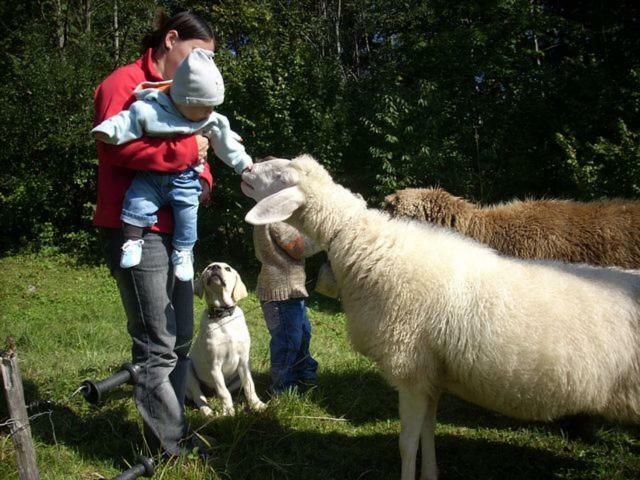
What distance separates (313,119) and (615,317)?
8.86 metres

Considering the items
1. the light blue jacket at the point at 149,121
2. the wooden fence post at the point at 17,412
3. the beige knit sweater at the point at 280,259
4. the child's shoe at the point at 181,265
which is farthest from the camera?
the beige knit sweater at the point at 280,259

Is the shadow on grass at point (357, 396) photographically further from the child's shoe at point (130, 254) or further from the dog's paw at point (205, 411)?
the child's shoe at point (130, 254)

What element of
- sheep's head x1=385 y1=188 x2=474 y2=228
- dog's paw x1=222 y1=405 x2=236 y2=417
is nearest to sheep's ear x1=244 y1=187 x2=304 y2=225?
dog's paw x1=222 y1=405 x2=236 y2=417

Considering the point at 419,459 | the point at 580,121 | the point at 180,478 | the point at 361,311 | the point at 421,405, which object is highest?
the point at 580,121

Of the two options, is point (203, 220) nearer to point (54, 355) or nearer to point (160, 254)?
point (54, 355)

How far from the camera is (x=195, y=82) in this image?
3.06 m

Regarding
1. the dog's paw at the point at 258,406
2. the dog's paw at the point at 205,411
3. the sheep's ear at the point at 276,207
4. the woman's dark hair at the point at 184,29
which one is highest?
the woman's dark hair at the point at 184,29

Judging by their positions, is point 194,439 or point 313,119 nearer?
point 194,439

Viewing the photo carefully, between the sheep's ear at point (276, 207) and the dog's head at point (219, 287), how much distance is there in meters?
1.45

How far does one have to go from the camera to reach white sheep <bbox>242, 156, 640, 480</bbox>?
3.06 metres

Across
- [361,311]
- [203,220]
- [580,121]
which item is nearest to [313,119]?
[203,220]

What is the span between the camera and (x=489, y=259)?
11.4ft

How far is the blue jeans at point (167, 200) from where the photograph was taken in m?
3.12

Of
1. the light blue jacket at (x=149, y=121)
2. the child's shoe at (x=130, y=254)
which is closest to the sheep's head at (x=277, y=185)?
the light blue jacket at (x=149, y=121)
